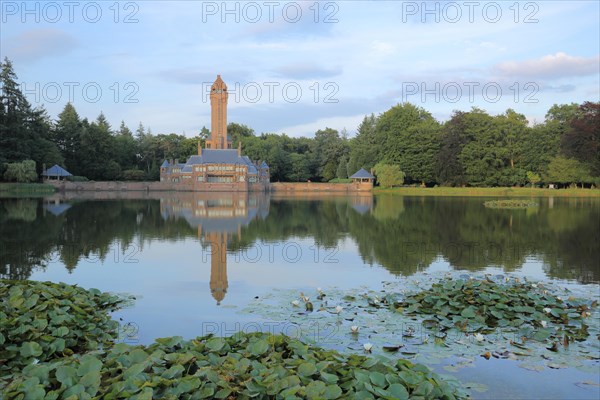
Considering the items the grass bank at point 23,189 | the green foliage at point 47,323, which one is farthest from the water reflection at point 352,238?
the grass bank at point 23,189

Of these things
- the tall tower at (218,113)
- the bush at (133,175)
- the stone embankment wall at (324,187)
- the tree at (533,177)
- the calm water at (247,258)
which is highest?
the tall tower at (218,113)

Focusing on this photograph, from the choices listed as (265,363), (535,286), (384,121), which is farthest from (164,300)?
(384,121)

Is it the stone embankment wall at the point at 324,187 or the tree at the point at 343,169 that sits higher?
the tree at the point at 343,169

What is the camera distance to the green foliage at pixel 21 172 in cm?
5267

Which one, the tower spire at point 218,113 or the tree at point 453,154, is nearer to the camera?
the tree at point 453,154

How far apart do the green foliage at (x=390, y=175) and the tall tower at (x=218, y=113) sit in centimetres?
2501

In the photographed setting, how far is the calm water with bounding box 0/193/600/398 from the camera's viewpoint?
7.93 metres

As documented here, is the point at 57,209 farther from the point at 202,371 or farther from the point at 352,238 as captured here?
the point at 202,371

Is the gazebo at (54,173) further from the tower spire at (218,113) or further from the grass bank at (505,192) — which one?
the grass bank at (505,192)

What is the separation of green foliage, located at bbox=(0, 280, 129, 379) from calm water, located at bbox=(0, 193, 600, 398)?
47 cm

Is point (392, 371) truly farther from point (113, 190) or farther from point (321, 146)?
point (321, 146)

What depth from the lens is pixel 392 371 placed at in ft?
14.9

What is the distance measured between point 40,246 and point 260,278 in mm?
7826

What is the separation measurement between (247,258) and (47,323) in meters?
7.07
